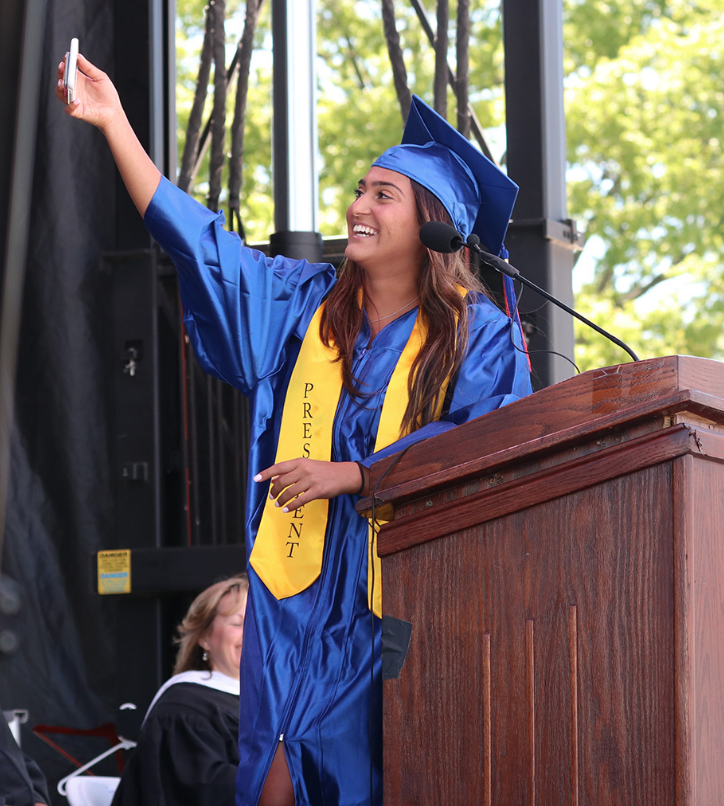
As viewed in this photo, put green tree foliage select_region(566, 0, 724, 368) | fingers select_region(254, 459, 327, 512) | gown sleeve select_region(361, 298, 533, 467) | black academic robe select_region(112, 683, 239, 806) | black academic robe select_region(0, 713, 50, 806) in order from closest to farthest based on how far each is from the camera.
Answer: fingers select_region(254, 459, 327, 512) → gown sleeve select_region(361, 298, 533, 467) → black academic robe select_region(0, 713, 50, 806) → black academic robe select_region(112, 683, 239, 806) → green tree foliage select_region(566, 0, 724, 368)

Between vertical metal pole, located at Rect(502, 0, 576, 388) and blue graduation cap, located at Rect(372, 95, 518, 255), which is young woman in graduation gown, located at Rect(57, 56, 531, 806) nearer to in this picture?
blue graduation cap, located at Rect(372, 95, 518, 255)

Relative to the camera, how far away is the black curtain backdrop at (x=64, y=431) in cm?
308

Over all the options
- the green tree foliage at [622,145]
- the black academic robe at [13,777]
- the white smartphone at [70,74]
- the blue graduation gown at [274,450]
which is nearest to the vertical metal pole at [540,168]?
the blue graduation gown at [274,450]

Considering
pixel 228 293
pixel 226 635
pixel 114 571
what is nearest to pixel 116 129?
pixel 228 293

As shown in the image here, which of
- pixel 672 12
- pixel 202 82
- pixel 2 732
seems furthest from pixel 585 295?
pixel 2 732

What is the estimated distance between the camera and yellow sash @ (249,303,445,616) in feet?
5.78

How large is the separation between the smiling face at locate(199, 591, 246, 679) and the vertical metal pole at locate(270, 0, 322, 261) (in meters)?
1.08

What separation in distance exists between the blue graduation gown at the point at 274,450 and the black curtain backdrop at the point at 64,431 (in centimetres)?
127

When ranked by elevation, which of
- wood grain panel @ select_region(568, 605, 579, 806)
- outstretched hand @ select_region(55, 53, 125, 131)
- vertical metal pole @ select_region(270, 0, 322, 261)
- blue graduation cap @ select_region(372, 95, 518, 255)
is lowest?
wood grain panel @ select_region(568, 605, 579, 806)

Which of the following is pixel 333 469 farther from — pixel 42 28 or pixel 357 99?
pixel 357 99

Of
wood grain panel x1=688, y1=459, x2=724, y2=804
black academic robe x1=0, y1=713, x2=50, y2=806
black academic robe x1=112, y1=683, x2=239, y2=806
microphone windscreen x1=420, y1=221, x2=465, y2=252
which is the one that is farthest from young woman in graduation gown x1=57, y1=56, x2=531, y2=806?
black academic robe x1=112, y1=683, x2=239, y2=806

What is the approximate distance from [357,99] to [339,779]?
8.01m

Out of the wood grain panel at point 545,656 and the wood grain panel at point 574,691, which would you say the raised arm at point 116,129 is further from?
the wood grain panel at point 574,691

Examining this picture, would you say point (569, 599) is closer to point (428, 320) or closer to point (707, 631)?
point (707, 631)
